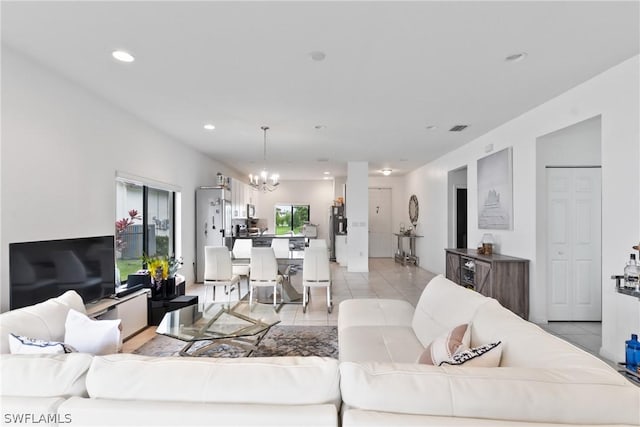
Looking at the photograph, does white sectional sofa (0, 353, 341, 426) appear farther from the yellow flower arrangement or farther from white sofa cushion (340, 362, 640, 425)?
the yellow flower arrangement

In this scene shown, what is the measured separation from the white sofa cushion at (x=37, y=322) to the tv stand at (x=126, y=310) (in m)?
1.01

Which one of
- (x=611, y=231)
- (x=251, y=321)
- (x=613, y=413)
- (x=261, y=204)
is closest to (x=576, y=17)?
(x=611, y=231)

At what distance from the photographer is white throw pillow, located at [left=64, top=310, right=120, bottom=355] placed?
5.78 feet

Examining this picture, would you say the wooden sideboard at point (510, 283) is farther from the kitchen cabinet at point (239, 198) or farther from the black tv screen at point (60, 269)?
the kitchen cabinet at point (239, 198)

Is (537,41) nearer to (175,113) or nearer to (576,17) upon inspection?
(576,17)

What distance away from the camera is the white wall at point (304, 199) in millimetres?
11773

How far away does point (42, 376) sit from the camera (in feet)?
3.69

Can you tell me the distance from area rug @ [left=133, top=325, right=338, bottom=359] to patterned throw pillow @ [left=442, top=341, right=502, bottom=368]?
1892 mm

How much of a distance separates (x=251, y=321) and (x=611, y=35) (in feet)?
12.2

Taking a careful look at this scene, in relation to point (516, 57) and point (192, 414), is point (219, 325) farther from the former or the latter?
point (516, 57)

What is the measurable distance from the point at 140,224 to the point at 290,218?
23.2 feet

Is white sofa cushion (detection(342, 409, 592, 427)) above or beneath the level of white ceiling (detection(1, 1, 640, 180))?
beneath

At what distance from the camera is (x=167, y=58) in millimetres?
2801

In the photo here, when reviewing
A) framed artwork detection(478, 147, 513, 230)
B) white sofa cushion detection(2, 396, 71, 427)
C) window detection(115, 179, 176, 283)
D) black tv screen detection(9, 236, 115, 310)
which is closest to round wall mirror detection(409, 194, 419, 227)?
framed artwork detection(478, 147, 513, 230)
